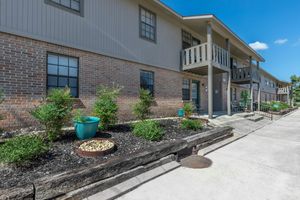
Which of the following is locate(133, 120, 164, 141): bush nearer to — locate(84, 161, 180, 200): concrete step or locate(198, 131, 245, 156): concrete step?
locate(84, 161, 180, 200): concrete step

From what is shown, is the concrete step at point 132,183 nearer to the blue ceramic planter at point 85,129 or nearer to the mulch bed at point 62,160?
the mulch bed at point 62,160

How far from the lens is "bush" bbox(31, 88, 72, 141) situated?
14.5 feet

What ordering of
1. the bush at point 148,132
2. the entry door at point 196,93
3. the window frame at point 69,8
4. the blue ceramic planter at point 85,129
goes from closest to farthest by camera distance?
the blue ceramic planter at point 85,129 → the bush at point 148,132 → the window frame at point 69,8 → the entry door at point 196,93

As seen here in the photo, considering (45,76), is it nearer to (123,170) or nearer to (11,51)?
(11,51)

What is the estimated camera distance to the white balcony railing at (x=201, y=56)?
33.8ft

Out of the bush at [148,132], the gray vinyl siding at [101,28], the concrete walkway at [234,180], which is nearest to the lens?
the concrete walkway at [234,180]

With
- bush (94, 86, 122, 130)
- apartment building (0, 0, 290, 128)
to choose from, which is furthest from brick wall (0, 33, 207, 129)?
bush (94, 86, 122, 130)

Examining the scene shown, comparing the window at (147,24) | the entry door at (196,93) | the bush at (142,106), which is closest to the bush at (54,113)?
the bush at (142,106)

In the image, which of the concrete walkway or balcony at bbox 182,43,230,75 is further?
balcony at bbox 182,43,230,75

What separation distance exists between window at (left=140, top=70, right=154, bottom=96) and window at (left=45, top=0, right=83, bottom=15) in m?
3.93

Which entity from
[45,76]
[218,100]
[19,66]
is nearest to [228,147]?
[45,76]

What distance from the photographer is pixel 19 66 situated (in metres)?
5.58

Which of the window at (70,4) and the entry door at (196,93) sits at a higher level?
the window at (70,4)

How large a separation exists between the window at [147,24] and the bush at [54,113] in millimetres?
5940
